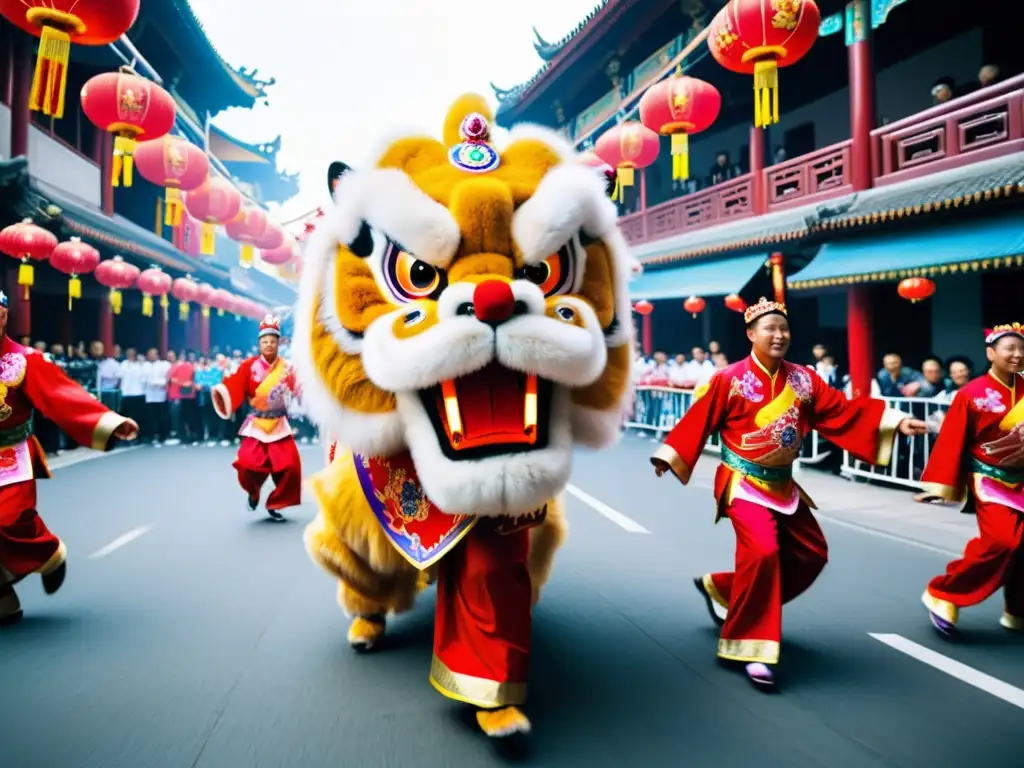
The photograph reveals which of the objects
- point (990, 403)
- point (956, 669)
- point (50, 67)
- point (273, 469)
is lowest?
point (956, 669)

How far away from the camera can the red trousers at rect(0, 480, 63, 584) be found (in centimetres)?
400

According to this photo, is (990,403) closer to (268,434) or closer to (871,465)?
(871,465)

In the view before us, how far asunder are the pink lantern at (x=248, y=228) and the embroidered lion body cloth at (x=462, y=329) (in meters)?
13.4

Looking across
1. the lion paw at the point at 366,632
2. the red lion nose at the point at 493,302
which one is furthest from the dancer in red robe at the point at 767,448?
the lion paw at the point at 366,632

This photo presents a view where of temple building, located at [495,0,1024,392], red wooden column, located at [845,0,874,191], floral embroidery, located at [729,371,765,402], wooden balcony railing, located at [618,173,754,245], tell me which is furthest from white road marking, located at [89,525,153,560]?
red wooden column, located at [845,0,874,191]

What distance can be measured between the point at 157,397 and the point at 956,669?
526 inches

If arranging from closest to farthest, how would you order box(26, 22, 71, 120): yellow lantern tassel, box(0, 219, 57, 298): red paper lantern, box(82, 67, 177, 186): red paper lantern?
1. box(26, 22, 71, 120): yellow lantern tassel
2. box(82, 67, 177, 186): red paper lantern
3. box(0, 219, 57, 298): red paper lantern

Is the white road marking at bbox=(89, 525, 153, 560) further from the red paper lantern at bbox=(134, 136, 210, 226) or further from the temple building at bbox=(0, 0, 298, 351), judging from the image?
the red paper lantern at bbox=(134, 136, 210, 226)

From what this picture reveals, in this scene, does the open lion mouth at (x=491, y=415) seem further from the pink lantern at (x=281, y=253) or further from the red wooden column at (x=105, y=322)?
the pink lantern at (x=281, y=253)

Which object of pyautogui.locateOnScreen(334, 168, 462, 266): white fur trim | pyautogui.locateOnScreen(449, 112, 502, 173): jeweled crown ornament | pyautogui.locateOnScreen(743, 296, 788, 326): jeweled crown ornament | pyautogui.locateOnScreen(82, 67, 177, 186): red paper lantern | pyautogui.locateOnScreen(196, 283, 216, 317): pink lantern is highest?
pyautogui.locateOnScreen(82, 67, 177, 186): red paper lantern

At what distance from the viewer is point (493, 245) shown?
274 cm

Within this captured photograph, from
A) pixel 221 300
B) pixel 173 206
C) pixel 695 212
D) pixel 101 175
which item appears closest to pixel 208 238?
pixel 173 206

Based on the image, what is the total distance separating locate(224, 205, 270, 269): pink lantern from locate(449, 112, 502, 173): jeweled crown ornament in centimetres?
1336

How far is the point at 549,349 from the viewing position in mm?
2566
